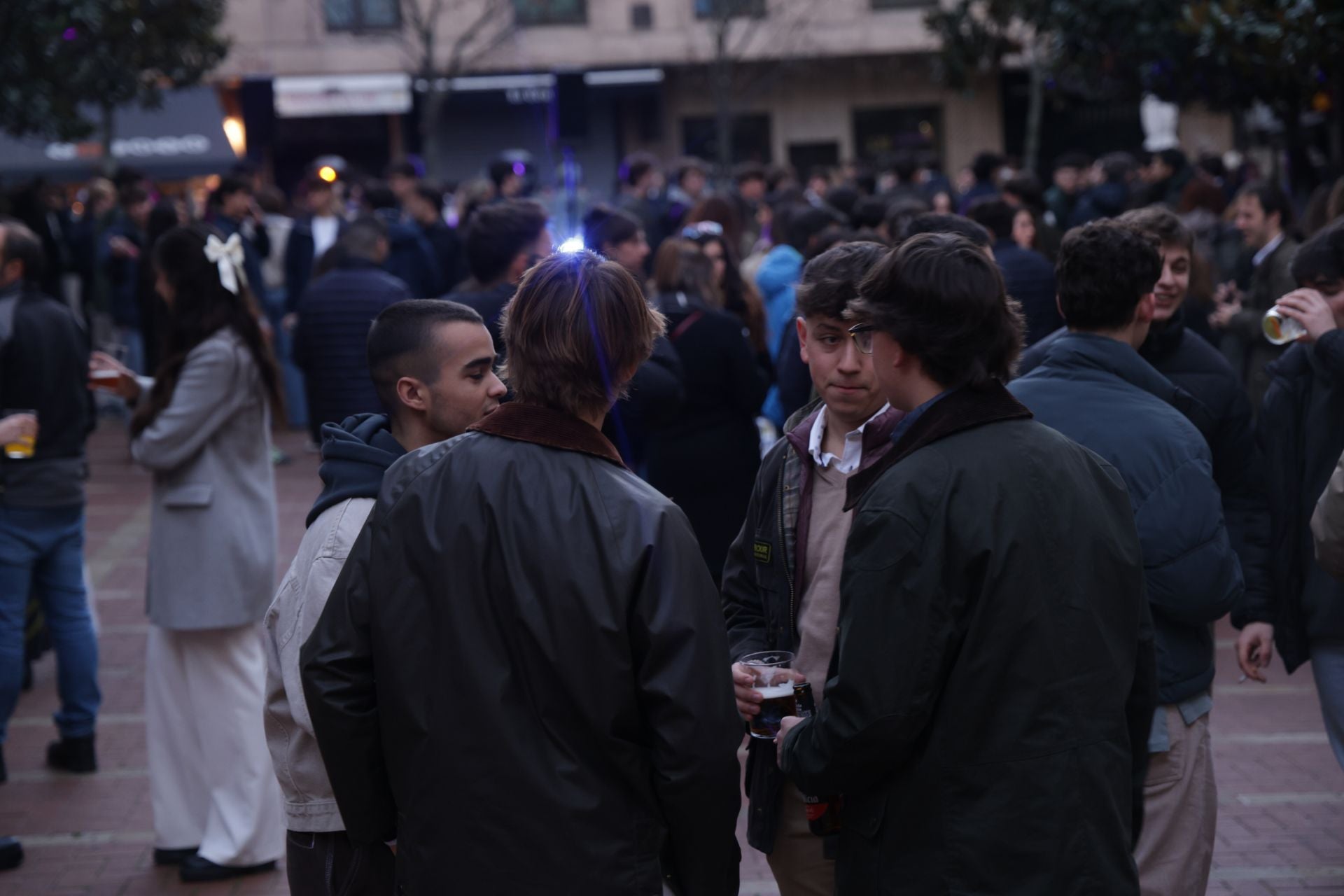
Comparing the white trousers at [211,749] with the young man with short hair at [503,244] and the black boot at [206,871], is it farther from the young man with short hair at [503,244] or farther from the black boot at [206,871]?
the young man with short hair at [503,244]

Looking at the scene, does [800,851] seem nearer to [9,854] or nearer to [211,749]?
[211,749]

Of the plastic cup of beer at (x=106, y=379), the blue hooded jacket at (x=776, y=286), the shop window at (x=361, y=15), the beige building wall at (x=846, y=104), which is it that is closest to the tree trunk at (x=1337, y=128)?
the blue hooded jacket at (x=776, y=286)

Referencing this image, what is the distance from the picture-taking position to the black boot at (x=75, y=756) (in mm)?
6207

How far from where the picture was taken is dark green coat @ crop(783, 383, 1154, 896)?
8.50 ft

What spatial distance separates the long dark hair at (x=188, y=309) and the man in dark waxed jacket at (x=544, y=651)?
2589mm

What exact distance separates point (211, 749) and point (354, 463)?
7.82ft

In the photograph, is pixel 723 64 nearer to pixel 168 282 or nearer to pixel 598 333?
pixel 168 282

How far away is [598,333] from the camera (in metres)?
2.72

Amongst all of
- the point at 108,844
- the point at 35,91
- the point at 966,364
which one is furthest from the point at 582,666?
the point at 35,91

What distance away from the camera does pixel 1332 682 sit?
4309 millimetres

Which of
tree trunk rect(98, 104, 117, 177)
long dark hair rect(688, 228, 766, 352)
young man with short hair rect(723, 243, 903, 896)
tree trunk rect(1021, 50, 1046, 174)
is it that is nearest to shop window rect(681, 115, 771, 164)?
tree trunk rect(1021, 50, 1046, 174)

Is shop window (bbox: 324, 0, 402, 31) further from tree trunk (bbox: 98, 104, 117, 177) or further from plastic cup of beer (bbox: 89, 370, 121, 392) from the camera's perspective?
plastic cup of beer (bbox: 89, 370, 121, 392)

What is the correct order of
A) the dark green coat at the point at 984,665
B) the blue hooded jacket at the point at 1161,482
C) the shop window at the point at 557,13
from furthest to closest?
the shop window at the point at 557,13, the blue hooded jacket at the point at 1161,482, the dark green coat at the point at 984,665

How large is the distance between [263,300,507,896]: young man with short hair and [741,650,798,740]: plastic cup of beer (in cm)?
75
